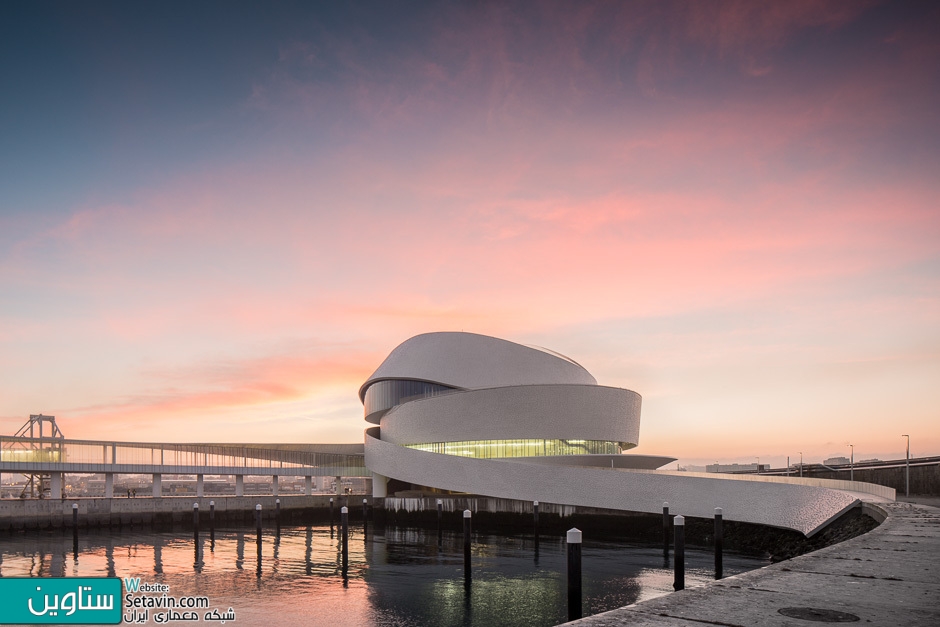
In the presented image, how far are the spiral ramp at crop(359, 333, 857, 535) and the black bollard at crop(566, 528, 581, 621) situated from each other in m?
15.1

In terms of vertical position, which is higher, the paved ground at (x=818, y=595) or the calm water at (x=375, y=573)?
the paved ground at (x=818, y=595)

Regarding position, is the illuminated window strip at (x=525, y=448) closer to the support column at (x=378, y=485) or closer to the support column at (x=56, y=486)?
the support column at (x=378, y=485)

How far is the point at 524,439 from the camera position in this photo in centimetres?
4675

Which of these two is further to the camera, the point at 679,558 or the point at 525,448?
the point at 525,448

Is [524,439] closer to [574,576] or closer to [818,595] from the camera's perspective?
[574,576]

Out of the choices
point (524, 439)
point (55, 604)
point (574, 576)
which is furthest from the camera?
point (524, 439)

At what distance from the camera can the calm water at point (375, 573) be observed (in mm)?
16625

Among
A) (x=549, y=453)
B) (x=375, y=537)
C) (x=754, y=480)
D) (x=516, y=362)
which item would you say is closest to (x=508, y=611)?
(x=754, y=480)

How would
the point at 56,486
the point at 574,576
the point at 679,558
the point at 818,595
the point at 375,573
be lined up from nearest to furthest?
the point at 818,595 → the point at 574,576 → the point at 679,558 → the point at 375,573 → the point at 56,486

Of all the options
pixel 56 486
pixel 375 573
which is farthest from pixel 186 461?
pixel 375 573

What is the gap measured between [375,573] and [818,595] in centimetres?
1782

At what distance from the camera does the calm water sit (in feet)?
54.5

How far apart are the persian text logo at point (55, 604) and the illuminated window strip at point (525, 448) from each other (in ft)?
97.7

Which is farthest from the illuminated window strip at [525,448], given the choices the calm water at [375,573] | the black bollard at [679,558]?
the black bollard at [679,558]
